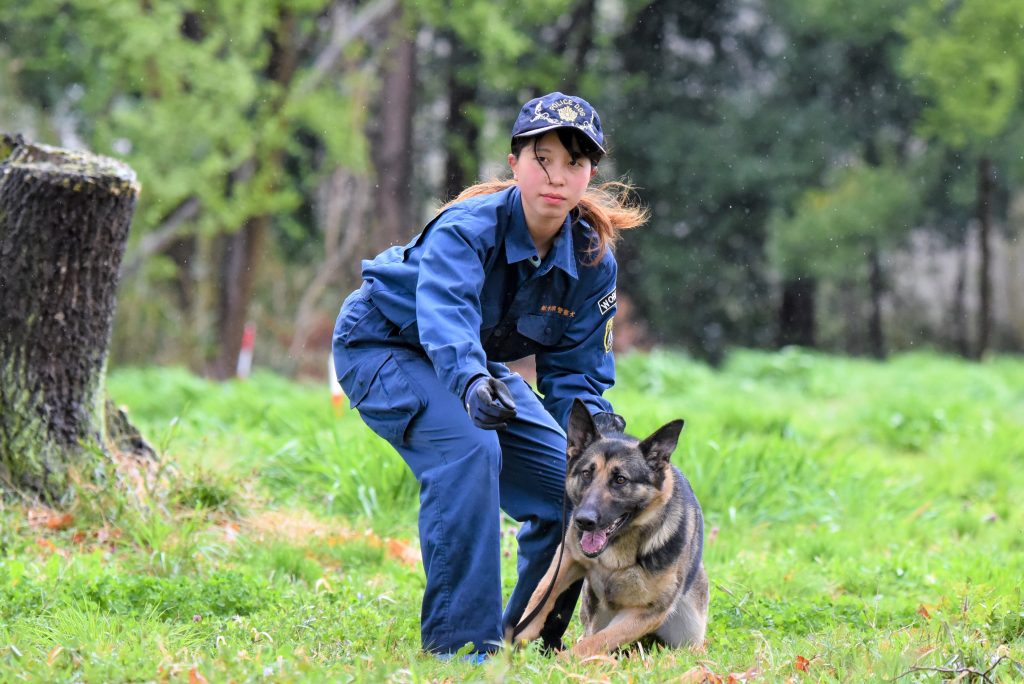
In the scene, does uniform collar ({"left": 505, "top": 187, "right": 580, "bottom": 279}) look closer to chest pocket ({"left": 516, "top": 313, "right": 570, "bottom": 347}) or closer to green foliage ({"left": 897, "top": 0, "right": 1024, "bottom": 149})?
chest pocket ({"left": 516, "top": 313, "right": 570, "bottom": 347})

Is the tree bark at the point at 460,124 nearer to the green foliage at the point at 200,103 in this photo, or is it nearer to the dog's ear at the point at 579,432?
the green foliage at the point at 200,103

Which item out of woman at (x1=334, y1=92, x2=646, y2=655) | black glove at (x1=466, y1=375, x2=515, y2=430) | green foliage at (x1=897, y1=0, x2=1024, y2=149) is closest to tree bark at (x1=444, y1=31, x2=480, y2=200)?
green foliage at (x1=897, y1=0, x2=1024, y2=149)

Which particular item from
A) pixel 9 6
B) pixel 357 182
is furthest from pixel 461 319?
pixel 357 182

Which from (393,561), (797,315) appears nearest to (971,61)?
(797,315)

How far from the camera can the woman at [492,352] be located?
3.79m

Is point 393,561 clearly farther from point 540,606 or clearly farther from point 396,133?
point 396,133

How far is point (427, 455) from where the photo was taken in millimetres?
3908

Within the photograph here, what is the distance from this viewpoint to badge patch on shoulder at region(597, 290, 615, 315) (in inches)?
172

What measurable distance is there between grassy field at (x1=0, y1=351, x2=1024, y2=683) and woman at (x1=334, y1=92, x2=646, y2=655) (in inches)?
15.0

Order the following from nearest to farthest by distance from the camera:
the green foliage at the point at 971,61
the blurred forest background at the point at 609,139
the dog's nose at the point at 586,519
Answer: the dog's nose at the point at 586,519, the blurred forest background at the point at 609,139, the green foliage at the point at 971,61

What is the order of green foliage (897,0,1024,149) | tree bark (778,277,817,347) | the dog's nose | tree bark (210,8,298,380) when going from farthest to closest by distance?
tree bark (778,277,817,347) → green foliage (897,0,1024,149) → tree bark (210,8,298,380) → the dog's nose

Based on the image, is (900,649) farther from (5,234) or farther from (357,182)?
(357,182)

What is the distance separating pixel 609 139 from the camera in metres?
24.6

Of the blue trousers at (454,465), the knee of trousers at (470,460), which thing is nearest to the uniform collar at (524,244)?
the blue trousers at (454,465)
